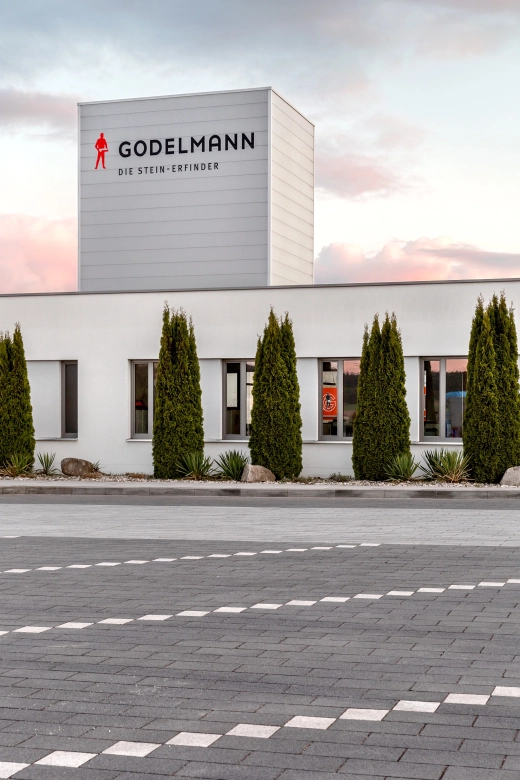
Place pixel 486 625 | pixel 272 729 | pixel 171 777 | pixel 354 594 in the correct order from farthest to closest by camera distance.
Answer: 1. pixel 354 594
2. pixel 486 625
3. pixel 272 729
4. pixel 171 777

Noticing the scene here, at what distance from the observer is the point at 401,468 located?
24688mm

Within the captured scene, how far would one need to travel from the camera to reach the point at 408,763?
4918 mm

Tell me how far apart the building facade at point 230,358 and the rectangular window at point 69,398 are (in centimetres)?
3

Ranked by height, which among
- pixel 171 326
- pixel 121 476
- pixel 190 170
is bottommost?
pixel 121 476

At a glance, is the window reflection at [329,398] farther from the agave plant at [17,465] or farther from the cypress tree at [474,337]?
the agave plant at [17,465]

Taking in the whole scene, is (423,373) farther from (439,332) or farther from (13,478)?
(13,478)

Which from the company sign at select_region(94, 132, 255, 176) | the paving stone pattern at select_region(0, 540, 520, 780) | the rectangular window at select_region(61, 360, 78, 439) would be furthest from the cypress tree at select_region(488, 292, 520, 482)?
the company sign at select_region(94, 132, 255, 176)

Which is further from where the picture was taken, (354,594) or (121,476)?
(121,476)

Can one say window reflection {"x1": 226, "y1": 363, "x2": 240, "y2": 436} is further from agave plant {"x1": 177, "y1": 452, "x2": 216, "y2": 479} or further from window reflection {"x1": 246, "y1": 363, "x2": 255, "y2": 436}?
agave plant {"x1": 177, "y1": 452, "x2": 216, "y2": 479}

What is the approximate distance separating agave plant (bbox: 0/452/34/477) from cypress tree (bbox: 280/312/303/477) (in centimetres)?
648

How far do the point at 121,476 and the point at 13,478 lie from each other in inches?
106

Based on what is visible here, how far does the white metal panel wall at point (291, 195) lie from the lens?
78625mm

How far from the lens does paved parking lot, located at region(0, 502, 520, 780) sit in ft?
16.6

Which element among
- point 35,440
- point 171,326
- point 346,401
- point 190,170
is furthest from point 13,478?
point 190,170
